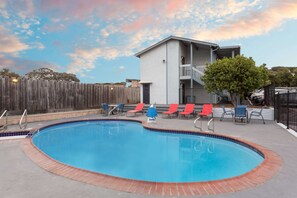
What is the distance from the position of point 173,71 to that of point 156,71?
196 cm

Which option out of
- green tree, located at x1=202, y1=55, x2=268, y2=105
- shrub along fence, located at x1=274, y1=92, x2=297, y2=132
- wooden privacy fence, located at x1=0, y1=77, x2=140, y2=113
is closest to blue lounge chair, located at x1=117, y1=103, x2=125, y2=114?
wooden privacy fence, located at x1=0, y1=77, x2=140, y2=113

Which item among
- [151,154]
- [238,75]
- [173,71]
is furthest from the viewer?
[173,71]

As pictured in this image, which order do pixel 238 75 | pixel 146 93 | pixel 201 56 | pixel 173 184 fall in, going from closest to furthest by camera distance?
pixel 173 184, pixel 238 75, pixel 201 56, pixel 146 93

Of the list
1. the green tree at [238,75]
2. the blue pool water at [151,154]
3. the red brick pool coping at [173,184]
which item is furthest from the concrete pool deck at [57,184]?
the green tree at [238,75]

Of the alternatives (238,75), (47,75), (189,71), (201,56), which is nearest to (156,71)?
(189,71)

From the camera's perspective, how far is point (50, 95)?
1427 cm

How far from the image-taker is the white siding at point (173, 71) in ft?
63.0

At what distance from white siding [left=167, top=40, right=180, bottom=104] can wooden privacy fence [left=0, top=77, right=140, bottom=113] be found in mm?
5725

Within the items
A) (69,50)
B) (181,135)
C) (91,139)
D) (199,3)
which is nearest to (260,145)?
(181,135)

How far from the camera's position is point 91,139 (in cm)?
944

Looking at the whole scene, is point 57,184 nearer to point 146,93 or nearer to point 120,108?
point 120,108

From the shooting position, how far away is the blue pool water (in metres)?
5.35

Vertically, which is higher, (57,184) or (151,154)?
(57,184)

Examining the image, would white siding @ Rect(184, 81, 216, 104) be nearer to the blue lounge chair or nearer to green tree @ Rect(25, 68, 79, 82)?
the blue lounge chair
